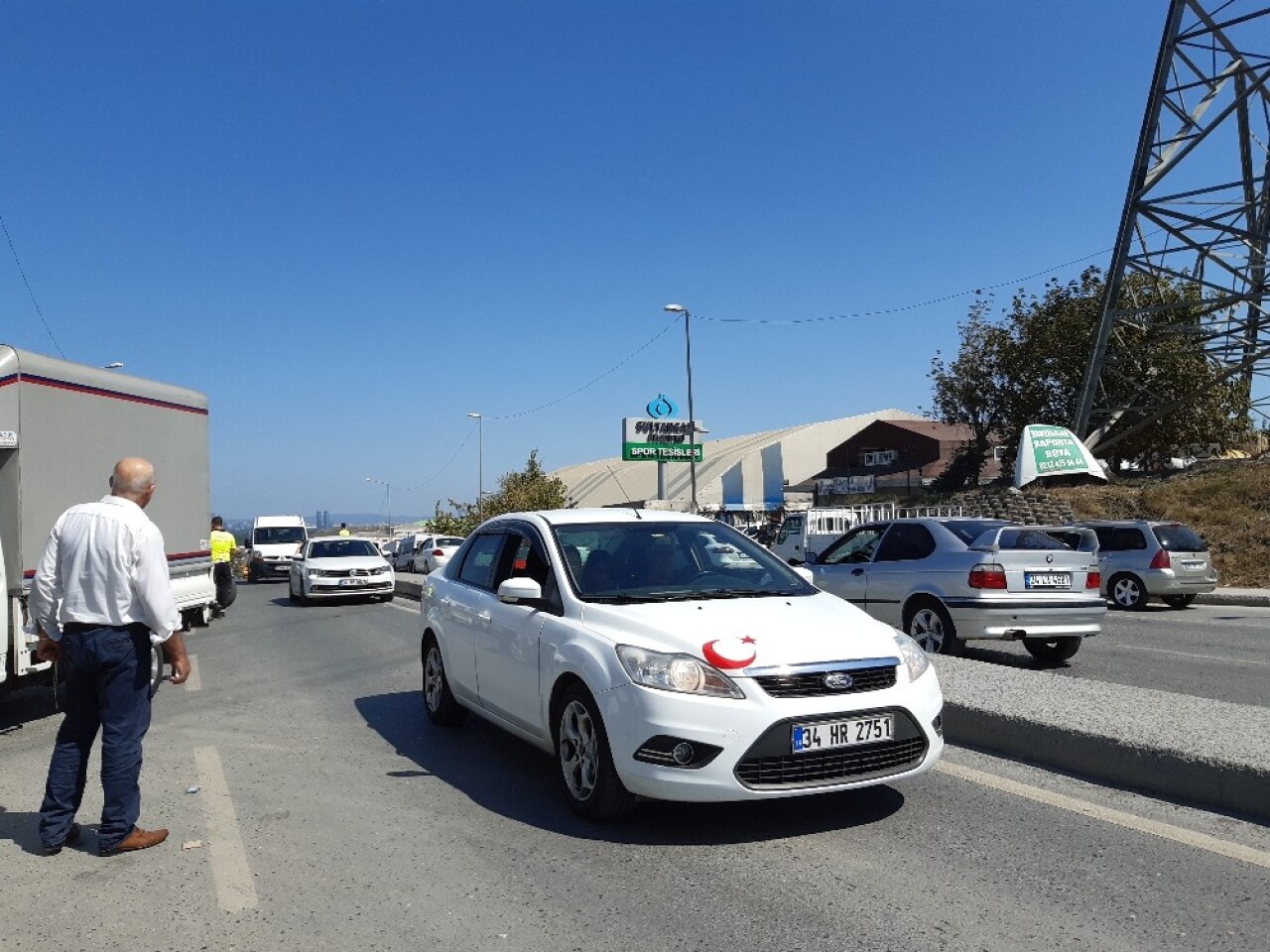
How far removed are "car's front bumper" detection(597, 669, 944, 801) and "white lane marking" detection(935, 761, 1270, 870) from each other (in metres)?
1.07

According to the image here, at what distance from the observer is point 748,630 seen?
5.27 m

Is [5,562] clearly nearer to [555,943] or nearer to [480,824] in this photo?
[480,824]

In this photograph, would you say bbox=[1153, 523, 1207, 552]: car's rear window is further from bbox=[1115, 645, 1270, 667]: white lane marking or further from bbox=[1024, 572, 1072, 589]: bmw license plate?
bbox=[1024, 572, 1072, 589]: bmw license plate

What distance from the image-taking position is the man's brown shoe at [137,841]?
4.99 metres

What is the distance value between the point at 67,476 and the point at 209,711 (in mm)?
2429

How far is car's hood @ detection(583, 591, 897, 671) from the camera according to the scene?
5059 mm

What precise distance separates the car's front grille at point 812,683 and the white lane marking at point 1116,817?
1274mm

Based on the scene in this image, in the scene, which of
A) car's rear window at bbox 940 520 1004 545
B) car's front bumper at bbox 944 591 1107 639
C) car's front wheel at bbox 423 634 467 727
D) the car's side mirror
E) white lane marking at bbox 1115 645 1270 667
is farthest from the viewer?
white lane marking at bbox 1115 645 1270 667

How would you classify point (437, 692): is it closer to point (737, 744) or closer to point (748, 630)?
point (748, 630)

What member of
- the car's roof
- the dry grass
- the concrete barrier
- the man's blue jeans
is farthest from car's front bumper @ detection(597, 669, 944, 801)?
the dry grass

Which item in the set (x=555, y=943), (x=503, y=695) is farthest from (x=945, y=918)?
(x=503, y=695)

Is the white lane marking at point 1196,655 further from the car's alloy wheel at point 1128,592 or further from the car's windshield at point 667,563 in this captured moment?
the car's windshield at point 667,563

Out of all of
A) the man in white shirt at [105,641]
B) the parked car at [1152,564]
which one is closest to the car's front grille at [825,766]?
the man in white shirt at [105,641]

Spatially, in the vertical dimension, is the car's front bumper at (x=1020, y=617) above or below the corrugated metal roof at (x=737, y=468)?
below
